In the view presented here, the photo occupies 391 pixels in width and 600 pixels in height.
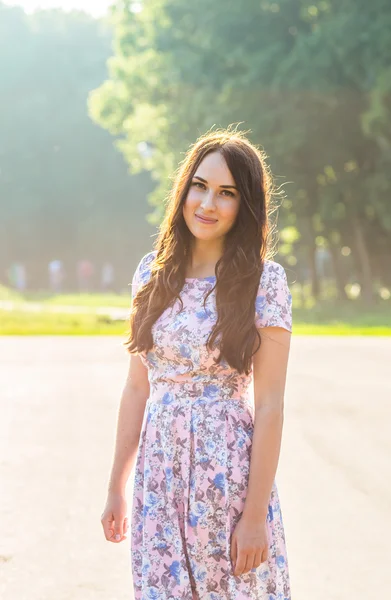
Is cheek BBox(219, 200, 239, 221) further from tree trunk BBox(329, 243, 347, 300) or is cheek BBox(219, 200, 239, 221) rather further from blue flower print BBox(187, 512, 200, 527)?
tree trunk BBox(329, 243, 347, 300)

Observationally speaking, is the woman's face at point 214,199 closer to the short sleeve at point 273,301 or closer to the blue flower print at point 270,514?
the short sleeve at point 273,301

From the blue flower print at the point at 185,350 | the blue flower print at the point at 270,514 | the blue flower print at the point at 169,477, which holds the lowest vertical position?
the blue flower print at the point at 270,514

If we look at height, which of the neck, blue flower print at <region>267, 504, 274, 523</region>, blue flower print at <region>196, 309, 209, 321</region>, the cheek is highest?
the cheek

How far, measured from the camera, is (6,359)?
48.4 ft

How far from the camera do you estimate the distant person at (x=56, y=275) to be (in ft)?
220

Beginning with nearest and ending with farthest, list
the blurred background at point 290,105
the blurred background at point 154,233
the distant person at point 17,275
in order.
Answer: the blurred background at point 154,233, the blurred background at point 290,105, the distant person at point 17,275

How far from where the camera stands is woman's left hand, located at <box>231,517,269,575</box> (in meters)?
2.87

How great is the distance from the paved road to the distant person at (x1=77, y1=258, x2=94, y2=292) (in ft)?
186

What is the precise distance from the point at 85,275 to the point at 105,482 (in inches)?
2493

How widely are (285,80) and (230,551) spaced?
1132 inches

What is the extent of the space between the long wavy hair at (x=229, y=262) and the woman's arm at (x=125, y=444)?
12 cm

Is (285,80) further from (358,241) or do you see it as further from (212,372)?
(212,372)

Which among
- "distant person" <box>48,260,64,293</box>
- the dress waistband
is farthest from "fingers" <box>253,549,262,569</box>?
"distant person" <box>48,260,64,293</box>

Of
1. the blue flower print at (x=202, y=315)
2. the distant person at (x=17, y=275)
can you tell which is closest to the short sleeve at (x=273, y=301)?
the blue flower print at (x=202, y=315)
